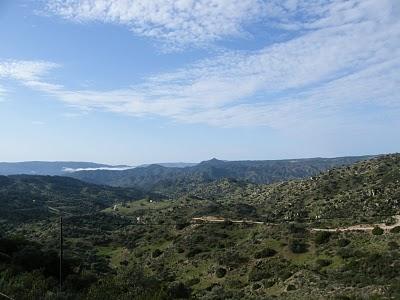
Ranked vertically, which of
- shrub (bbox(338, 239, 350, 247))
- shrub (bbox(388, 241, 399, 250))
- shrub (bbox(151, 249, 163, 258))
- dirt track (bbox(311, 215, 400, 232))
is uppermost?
dirt track (bbox(311, 215, 400, 232))

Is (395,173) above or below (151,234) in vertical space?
above

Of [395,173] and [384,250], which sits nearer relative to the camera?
[384,250]

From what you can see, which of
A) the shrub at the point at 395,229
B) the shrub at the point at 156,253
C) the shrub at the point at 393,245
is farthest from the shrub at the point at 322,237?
the shrub at the point at 156,253

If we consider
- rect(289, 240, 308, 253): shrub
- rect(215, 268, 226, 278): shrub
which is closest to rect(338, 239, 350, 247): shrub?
rect(289, 240, 308, 253): shrub

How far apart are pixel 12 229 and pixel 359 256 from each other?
266 ft

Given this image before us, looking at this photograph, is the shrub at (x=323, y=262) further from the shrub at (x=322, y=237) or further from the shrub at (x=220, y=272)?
the shrub at (x=220, y=272)

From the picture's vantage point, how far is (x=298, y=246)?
160 feet

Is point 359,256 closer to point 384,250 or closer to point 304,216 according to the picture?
point 384,250

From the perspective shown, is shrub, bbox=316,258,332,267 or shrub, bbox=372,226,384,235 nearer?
shrub, bbox=316,258,332,267

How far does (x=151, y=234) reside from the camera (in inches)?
2881

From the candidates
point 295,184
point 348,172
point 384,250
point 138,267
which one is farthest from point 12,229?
point 384,250

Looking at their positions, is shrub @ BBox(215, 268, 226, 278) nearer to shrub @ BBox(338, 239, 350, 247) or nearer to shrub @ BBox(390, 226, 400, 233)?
shrub @ BBox(338, 239, 350, 247)

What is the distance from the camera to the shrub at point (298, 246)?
1905 inches

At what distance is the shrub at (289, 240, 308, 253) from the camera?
48.4m
